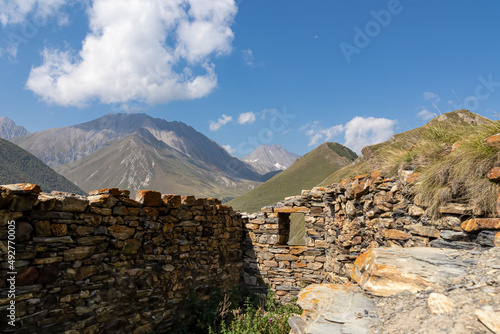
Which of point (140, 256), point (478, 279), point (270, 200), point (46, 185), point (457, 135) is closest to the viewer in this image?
point (478, 279)

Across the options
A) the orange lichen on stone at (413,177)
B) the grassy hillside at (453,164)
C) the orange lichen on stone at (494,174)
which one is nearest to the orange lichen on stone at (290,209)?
the grassy hillside at (453,164)

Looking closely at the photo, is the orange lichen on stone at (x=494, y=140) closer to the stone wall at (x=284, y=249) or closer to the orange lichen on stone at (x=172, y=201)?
the stone wall at (x=284, y=249)

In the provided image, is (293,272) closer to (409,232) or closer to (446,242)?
(409,232)

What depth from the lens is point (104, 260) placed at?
483 cm

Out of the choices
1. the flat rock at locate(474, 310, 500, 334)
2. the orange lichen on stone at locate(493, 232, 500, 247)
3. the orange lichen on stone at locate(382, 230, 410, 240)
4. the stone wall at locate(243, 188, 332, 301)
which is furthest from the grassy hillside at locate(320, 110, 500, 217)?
the stone wall at locate(243, 188, 332, 301)

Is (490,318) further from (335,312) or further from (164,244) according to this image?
(164,244)

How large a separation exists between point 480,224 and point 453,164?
110 cm

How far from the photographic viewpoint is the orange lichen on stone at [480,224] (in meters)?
3.22

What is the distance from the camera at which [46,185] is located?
75188 millimetres

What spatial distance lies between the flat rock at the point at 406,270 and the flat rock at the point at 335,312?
0.65 ft

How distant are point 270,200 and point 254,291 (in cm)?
4159

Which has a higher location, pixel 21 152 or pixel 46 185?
pixel 21 152

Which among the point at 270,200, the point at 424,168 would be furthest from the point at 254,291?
the point at 270,200

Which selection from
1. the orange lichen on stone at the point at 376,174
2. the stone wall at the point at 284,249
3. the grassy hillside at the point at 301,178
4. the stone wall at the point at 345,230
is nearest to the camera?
the stone wall at the point at 345,230
